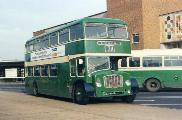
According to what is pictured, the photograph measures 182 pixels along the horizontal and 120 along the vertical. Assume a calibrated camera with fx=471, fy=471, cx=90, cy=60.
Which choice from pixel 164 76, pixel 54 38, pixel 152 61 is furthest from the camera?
pixel 152 61

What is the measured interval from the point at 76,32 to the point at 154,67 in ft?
30.7

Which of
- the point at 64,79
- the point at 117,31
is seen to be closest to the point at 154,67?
the point at 64,79

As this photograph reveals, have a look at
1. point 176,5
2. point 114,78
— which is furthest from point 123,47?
point 176,5

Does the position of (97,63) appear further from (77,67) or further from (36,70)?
(36,70)

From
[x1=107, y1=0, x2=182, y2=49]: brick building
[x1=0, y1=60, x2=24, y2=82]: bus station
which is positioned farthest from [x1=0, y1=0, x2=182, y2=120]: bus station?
[x1=0, y1=60, x2=24, y2=82]: bus station

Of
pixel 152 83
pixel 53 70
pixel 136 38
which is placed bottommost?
pixel 152 83

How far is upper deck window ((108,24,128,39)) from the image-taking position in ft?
68.8

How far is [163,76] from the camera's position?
94.6 ft

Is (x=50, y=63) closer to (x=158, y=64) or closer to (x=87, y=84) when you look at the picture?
(x=87, y=84)

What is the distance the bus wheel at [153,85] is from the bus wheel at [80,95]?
8.96m

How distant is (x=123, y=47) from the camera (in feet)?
68.7

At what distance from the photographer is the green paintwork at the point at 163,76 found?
28.5 meters

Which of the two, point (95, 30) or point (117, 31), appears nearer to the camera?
point (95, 30)

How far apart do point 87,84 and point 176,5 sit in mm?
28850
